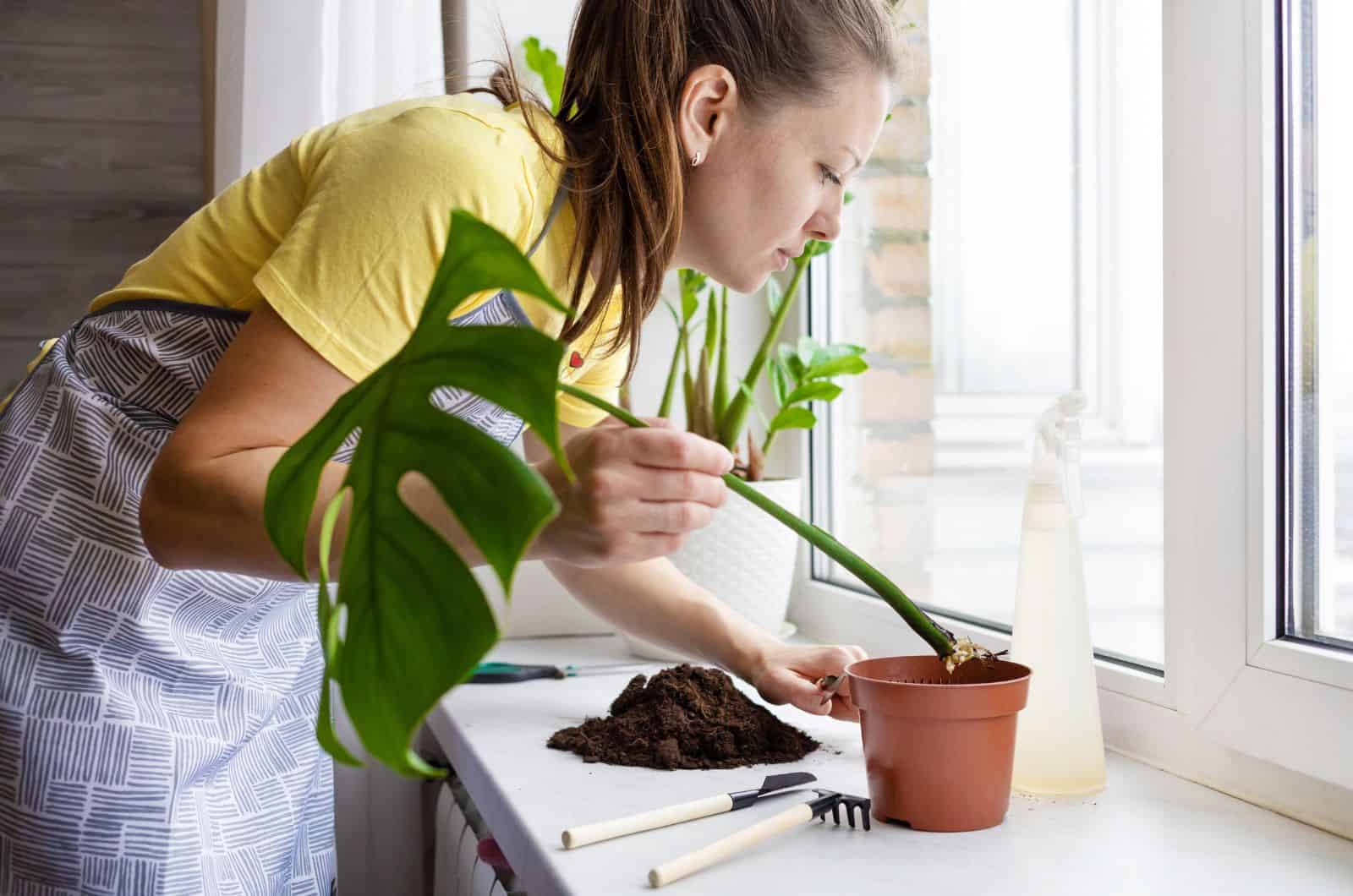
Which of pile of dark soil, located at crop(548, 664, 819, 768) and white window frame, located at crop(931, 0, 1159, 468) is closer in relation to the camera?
pile of dark soil, located at crop(548, 664, 819, 768)

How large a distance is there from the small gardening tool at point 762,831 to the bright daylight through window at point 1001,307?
34 centimetres

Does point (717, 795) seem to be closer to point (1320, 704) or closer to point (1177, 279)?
point (1320, 704)

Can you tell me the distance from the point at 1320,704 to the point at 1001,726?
0.22 metres

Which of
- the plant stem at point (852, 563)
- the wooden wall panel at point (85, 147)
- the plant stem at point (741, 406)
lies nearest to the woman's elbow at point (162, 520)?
the plant stem at point (852, 563)

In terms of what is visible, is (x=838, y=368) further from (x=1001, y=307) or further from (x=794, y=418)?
(x=1001, y=307)

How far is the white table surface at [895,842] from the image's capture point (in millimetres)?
600

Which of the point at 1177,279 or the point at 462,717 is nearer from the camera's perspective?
the point at 1177,279

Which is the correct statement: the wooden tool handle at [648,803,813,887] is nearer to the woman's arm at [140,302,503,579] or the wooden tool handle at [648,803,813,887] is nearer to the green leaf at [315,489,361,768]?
the woman's arm at [140,302,503,579]

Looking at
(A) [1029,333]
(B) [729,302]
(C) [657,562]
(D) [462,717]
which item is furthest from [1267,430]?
(B) [729,302]

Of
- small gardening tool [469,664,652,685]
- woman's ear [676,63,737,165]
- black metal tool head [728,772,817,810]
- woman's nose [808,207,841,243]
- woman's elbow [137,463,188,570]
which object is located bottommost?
small gardening tool [469,664,652,685]

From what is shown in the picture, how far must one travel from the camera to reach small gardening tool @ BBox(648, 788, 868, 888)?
1.93 ft

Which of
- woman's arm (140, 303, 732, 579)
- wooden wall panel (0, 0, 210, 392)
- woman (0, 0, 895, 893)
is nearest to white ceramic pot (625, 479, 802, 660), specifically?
woman (0, 0, 895, 893)

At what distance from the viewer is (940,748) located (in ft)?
2.12

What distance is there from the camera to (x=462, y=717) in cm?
99
